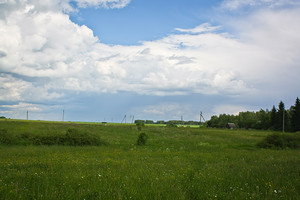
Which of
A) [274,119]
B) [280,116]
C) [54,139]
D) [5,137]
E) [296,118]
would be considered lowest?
[54,139]

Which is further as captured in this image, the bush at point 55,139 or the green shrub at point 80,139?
the green shrub at point 80,139

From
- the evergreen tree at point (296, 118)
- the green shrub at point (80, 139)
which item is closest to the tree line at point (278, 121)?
the evergreen tree at point (296, 118)

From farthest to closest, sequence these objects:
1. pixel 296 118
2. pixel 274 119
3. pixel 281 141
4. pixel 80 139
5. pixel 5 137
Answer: pixel 274 119
pixel 296 118
pixel 281 141
pixel 80 139
pixel 5 137

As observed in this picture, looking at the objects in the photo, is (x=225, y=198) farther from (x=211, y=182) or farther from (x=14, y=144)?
(x=14, y=144)

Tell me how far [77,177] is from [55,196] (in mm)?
2681

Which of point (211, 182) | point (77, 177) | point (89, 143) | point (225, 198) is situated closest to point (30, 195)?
point (77, 177)

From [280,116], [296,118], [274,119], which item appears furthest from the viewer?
[274,119]

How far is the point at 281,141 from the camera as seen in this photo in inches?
1272

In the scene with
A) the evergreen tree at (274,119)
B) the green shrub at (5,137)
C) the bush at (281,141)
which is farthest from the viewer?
the evergreen tree at (274,119)

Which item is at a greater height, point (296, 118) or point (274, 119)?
point (296, 118)

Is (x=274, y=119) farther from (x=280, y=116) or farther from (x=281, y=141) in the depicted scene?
(x=281, y=141)

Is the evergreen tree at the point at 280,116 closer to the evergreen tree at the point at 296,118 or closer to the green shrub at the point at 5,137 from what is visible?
the evergreen tree at the point at 296,118

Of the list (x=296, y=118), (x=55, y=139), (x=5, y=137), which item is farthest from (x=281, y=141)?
(x=296, y=118)

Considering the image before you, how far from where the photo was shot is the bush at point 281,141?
32219mm
